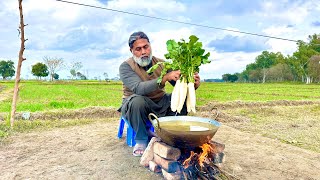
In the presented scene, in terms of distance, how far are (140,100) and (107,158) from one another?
964 millimetres

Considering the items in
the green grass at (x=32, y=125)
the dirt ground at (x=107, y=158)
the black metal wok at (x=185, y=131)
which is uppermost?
the black metal wok at (x=185, y=131)

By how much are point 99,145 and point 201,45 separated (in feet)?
8.34

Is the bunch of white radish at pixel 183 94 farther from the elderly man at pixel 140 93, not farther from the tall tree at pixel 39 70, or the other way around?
the tall tree at pixel 39 70

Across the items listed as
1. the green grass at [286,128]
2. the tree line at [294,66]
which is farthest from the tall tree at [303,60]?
the green grass at [286,128]

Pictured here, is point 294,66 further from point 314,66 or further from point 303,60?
point 314,66

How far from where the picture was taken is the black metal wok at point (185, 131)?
104 inches

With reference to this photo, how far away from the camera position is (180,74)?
3045 mm

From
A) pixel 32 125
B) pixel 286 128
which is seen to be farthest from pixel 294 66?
pixel 32 125

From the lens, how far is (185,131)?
2637 mm

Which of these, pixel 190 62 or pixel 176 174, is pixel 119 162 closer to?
pixel 176 174

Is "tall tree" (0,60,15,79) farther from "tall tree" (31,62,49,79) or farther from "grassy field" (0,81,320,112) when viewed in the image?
"grassy field" (0,81,320,112)

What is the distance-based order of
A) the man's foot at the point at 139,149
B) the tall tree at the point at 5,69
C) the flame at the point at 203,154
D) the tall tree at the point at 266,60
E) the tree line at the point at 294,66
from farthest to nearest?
1. the tall tree at the point at 266,60
2. the tall tree at the point at 5,69
3. the tree line at the point at 294,66
4. the man's foot at the point at 139,149
5. the flame at the point at 203,154

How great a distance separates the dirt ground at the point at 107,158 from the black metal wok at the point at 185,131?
0.60 meters

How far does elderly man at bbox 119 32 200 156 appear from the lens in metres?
3.56
